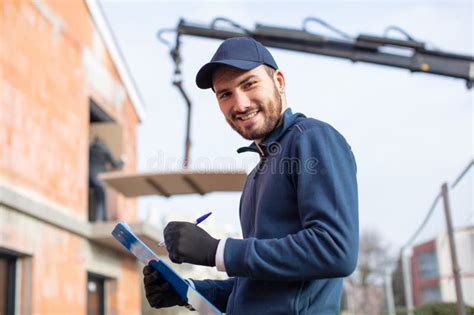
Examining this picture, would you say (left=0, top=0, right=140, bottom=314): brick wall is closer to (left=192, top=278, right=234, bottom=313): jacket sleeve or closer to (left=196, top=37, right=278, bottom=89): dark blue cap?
(left=192, top=278, right=234, bottom=313): jacket sleeve

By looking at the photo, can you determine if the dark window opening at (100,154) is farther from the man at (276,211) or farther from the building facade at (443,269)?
the man at (276,211)

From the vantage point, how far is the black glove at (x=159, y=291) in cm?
206

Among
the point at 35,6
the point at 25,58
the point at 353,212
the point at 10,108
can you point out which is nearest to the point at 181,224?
the point at 353,212

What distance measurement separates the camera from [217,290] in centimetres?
229

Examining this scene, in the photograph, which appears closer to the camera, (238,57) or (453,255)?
(238,57)

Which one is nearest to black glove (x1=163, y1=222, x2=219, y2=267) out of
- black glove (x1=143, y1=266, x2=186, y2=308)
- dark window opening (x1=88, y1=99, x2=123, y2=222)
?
black glove (x1=143, y1=266, x2=186, y2=308)

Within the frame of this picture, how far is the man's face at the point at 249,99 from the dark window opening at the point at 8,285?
21.8 ft

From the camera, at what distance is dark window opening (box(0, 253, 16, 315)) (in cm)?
789

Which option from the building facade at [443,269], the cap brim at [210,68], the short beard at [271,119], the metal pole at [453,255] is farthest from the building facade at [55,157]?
the short beard at [271,119]

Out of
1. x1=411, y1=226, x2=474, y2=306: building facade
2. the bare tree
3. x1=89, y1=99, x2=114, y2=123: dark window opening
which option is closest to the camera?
x1=411, y1=226, x2=474, y2=306: building facade

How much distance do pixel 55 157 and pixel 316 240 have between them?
795 cm

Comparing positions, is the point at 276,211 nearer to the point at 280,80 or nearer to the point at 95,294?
the point at 280,80

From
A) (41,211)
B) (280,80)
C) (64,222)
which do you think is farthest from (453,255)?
(64,222)

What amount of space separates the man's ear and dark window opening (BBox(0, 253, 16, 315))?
21.8ft
